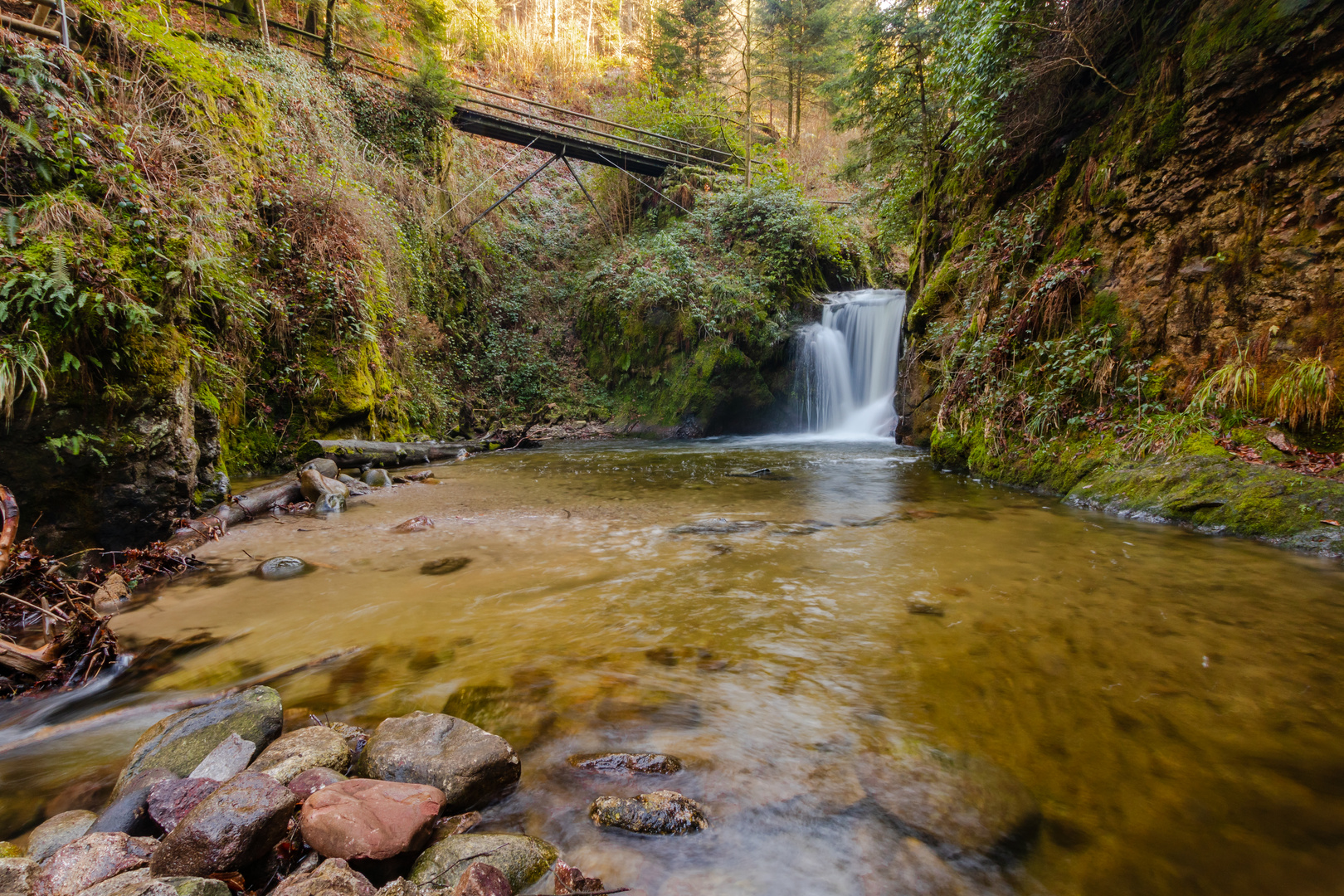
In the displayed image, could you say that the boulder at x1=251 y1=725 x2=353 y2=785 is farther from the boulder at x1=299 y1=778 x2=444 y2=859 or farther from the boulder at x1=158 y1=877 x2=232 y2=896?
the boulder at x1=158 y1=877 x2=232 y2=896

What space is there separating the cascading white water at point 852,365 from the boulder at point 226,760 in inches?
469

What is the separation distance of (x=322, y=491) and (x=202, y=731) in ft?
14.7

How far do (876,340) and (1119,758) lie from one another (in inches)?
471

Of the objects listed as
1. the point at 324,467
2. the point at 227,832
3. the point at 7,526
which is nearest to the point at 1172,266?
the point at 227,832

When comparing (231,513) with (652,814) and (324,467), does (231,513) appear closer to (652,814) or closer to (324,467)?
(324,467)

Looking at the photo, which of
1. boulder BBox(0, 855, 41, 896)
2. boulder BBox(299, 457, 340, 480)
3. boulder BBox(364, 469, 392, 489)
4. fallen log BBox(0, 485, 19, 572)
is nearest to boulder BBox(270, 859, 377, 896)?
boulder BBox(0, 855, 41, 896)

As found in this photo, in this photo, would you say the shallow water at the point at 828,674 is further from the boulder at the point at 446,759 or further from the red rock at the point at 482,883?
the red rock at the point at 482,883

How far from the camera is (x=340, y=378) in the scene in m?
7.66

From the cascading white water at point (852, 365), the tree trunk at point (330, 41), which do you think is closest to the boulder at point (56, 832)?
the cascading white water at point (852, 365)

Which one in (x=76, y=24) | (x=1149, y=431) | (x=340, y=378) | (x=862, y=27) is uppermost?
(x=862, y=27)

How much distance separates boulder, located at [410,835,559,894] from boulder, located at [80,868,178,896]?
1.68 feet

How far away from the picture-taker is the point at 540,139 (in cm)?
1323

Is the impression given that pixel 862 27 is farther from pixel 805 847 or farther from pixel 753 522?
pixel 805 847

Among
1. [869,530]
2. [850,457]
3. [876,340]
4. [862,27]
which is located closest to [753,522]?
[869,530]
